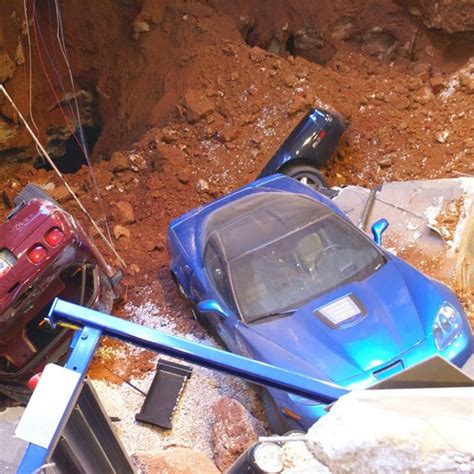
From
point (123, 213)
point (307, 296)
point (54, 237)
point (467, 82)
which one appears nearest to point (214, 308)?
point (307, 296)

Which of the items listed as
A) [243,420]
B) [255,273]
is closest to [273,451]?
[243,420]

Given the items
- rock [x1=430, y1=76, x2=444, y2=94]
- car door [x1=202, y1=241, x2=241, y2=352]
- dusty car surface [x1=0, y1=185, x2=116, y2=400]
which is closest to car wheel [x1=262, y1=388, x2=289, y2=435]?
car door [x1=202, y1=241, x2=241, y2=352]

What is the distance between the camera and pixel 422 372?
2479 millimetres

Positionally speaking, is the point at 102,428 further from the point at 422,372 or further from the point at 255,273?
the point at 255,273

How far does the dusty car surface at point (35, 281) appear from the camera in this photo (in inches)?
215

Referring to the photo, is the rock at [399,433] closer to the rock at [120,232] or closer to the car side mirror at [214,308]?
the car side mirror at [214,308]

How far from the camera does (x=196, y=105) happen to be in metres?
8.89

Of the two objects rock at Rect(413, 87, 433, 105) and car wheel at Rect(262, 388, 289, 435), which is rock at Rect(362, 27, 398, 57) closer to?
rock at Rect(413, 87, 433, 105)

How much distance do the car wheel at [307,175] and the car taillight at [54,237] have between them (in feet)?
10.5

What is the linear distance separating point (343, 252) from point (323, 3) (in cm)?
499

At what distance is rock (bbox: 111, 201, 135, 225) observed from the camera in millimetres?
8442

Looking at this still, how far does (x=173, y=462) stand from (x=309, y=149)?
14.8ft

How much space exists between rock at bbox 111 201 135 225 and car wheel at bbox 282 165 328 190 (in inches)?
76.1

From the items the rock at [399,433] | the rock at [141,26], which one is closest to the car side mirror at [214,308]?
the rock at [399,433]
